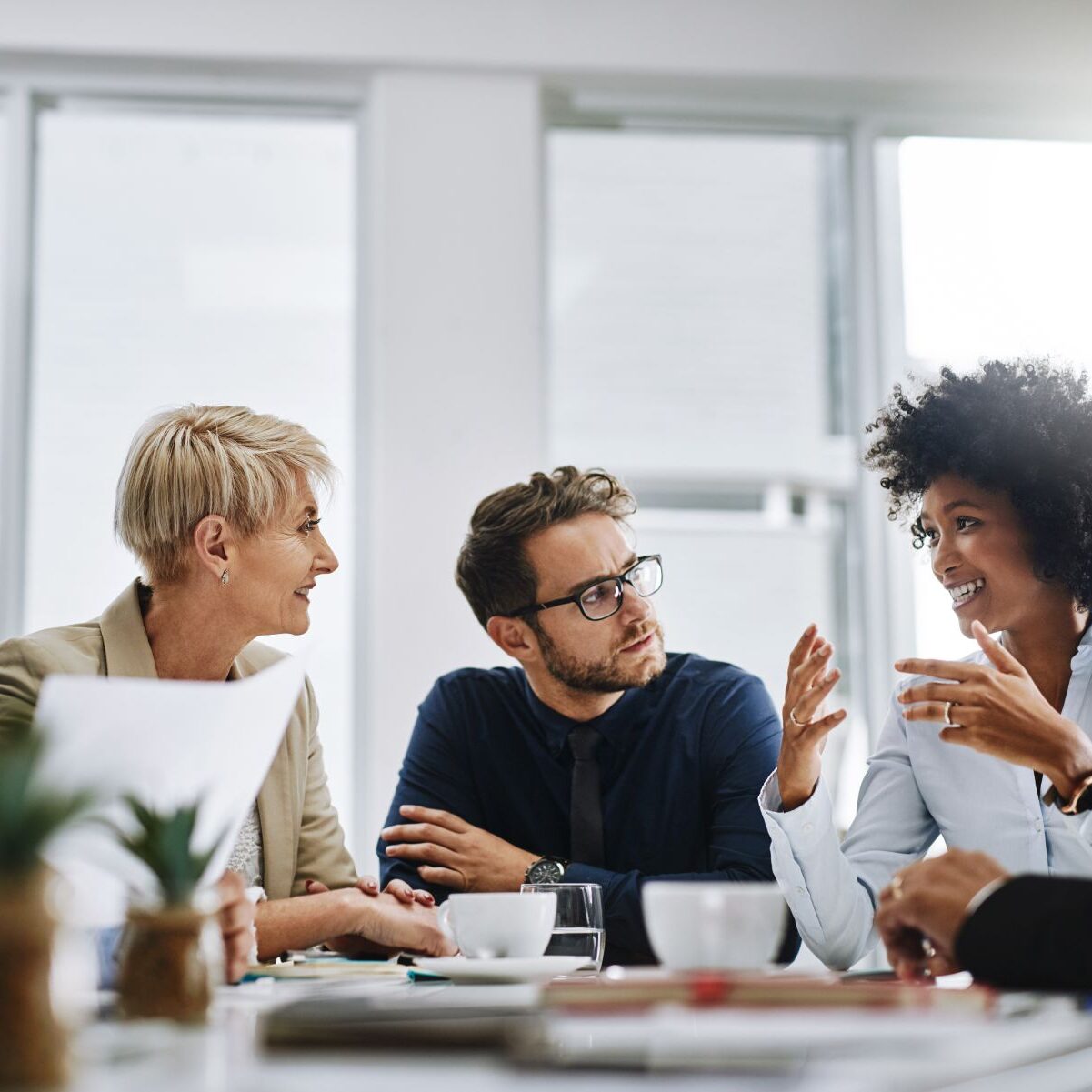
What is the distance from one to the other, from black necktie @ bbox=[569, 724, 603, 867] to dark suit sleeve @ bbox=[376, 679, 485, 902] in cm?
18

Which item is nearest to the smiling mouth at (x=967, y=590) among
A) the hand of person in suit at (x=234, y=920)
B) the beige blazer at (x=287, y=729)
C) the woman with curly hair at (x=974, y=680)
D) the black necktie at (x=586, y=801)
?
the woman with curly hair at (x=974, y=680)

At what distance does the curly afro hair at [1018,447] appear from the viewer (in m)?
2.03

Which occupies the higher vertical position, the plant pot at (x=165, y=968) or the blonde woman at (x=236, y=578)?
the blonde woman at (x=236, y=578)

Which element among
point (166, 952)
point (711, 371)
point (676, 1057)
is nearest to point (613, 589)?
point (711, 371)

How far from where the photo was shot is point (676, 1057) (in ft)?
2.37

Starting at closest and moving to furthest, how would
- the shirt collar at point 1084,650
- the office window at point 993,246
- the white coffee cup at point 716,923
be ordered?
the white coffee cup at point 716,923, the shirt collar at point 1084,650, the office window at point 993,246

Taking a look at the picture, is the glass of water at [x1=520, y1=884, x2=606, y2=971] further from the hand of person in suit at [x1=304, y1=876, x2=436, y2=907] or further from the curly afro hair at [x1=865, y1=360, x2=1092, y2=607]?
the curly afro hair at [x1=865, y1=360, x2=1092, y2=607]

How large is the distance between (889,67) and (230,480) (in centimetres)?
223

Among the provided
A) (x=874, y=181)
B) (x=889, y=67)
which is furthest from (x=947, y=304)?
(x=889, y=67)

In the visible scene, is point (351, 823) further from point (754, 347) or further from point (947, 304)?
point (947, 304)

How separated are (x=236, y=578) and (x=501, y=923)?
108 cm

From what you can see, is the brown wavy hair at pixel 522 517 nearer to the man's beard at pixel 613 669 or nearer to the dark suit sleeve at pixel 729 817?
the man's beard at pixel 613 669

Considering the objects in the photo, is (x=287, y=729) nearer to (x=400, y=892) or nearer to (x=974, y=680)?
(x=400, y=892)

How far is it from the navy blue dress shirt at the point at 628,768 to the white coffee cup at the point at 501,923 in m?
0.77
